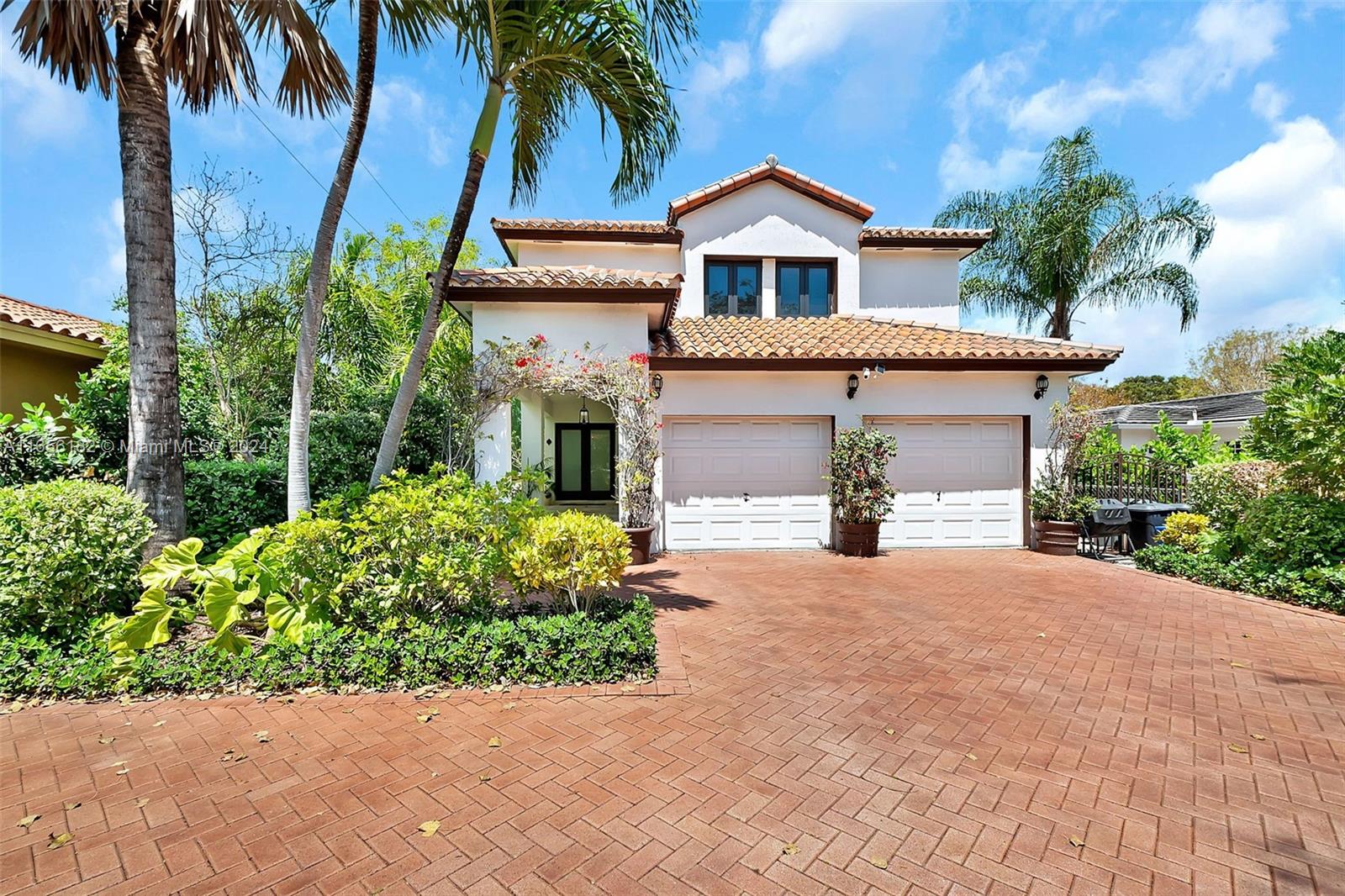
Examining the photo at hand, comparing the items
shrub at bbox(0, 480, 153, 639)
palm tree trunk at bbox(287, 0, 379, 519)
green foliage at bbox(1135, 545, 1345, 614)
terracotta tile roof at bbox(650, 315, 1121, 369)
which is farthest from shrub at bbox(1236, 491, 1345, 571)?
shrub at bbox(0, 480, 153, 639)

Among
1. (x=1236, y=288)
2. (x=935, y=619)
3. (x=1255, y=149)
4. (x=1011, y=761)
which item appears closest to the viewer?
(x=1011, y=761)

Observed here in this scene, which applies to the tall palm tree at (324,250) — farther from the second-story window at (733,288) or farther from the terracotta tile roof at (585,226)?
the second-story window at (733,288)

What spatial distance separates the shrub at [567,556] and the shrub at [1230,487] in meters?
9.79

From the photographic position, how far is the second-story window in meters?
13.9

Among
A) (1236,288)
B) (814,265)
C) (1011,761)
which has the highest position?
(1236,288)

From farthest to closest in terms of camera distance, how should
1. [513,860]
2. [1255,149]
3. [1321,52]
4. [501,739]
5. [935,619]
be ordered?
[1255,149], [1321,52], [935,619], [501,739], [513,860]

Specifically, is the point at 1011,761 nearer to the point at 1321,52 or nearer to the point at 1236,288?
the point at 1321,52

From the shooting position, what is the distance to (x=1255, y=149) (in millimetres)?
13172

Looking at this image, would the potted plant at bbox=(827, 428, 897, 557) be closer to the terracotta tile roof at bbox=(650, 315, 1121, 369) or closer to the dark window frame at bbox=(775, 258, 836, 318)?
the terracotta tile roof at bbox=(650, 315, 1121, 369)

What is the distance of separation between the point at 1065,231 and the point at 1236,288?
10595 mm

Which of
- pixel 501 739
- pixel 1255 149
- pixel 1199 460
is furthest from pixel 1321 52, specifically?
pixel 501 739

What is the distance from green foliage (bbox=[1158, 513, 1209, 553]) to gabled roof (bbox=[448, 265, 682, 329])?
388 inches

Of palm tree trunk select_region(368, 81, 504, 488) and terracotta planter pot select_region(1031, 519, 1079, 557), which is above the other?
palm tree trunk select_region(368, 81, 504, 488)

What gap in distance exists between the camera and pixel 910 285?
14.9 meters
